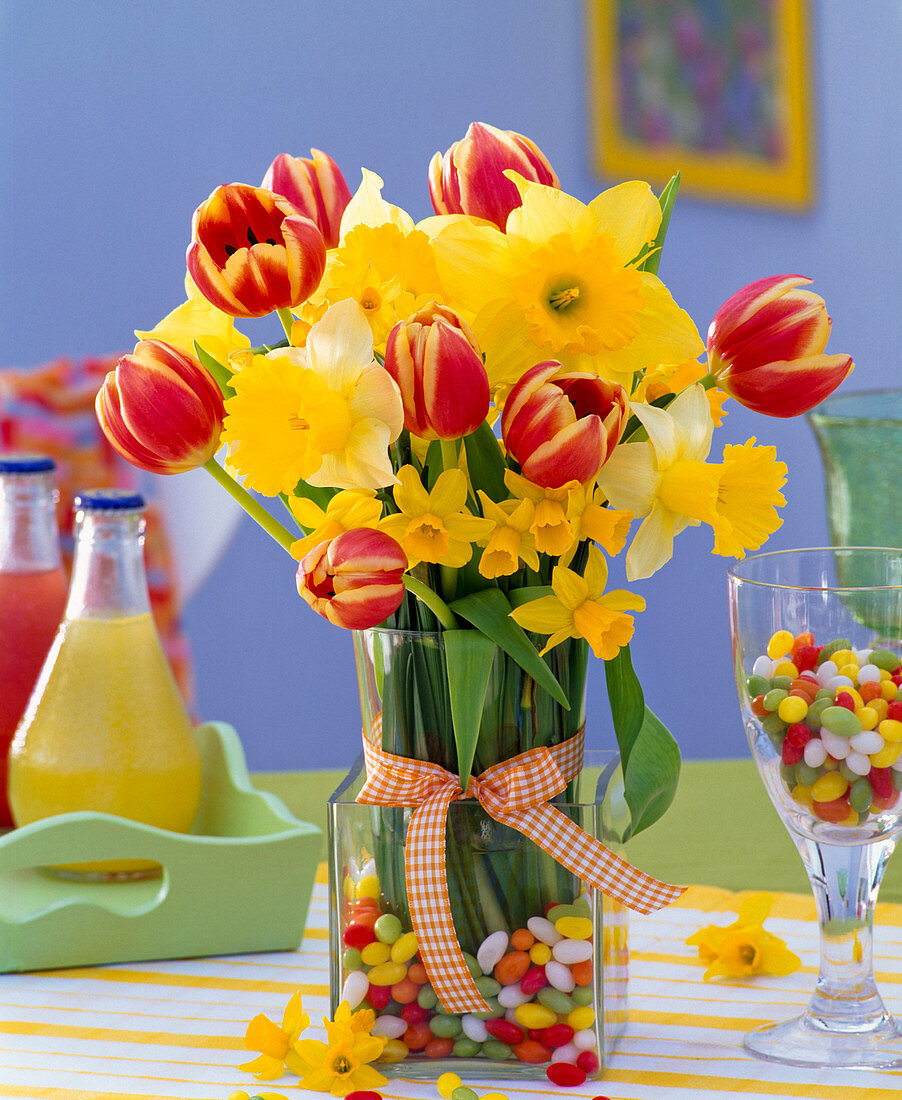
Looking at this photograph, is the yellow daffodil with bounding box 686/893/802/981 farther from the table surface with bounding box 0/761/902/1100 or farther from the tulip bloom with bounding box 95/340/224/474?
the tulip bloom with bounding box 95/340/224/474

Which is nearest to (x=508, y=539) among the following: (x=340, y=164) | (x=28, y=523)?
(x=28, y=523)

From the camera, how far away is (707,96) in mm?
2756

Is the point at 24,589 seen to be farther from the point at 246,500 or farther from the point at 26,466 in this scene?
the point at 246,500

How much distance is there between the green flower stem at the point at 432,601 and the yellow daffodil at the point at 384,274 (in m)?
0.10

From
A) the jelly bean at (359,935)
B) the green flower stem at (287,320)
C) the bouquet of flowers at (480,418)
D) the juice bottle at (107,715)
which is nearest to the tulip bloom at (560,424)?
the bouquet of flowers at (480,418)

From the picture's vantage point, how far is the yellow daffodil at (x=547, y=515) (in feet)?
1.66

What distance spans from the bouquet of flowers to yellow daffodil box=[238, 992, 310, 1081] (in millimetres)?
71

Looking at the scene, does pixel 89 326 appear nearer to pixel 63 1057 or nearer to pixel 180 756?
pixel 180 756

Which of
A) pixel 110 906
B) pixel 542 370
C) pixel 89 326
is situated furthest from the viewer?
pixel 89 326

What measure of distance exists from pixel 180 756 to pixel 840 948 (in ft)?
1.20

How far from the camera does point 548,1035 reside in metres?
0.56

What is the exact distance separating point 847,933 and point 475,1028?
0.17 metres

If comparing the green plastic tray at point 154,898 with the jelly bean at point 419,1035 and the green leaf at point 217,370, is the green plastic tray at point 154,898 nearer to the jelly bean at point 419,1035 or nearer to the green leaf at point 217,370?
the jelly bean at point 419,1035

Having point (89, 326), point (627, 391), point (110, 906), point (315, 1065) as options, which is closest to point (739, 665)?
point (627, 391)
